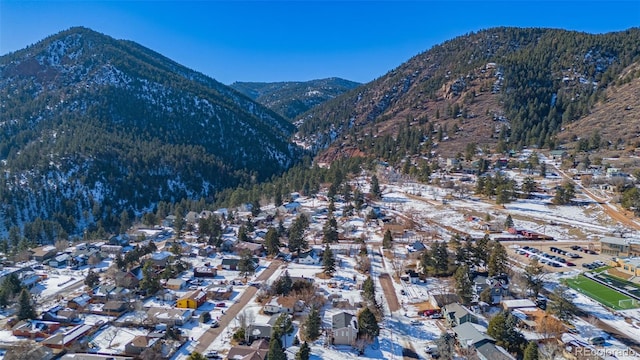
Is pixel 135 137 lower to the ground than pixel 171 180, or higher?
higher

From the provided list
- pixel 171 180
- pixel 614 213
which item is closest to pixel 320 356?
pixel 614 213

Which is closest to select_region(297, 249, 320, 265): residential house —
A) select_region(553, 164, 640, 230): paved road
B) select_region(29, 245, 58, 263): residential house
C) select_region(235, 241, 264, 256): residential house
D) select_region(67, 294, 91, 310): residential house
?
select_region(235, 241, 264, 256): residential house

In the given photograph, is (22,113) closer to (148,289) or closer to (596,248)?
(148,289)

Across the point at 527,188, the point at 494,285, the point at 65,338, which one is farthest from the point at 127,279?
the point at 527,188

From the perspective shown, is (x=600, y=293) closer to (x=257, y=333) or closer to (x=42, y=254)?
(x=257, y=333)

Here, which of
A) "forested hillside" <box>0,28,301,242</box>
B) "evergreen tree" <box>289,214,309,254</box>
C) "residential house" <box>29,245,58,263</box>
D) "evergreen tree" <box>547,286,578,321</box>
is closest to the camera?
"evergreen tree" <box>547,286,578,321</box>

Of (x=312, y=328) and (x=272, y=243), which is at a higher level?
(x=272, y=243)

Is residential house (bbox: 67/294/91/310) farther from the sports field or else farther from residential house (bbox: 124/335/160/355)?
the sports field
